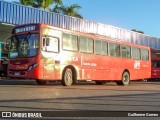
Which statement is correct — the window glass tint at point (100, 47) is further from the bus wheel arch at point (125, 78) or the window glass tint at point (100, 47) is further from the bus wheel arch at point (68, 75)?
the bus wheel arch at point (125, 78)

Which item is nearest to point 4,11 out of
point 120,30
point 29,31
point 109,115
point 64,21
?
point 64,21

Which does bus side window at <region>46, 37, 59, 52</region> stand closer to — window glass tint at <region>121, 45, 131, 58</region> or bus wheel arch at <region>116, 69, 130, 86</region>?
window glass tint at <region>121, 45, 131, 58</region>

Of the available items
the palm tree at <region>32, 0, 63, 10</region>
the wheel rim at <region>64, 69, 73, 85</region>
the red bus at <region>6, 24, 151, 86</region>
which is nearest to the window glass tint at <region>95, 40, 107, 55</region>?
the red bus at <region>6, 24, 151, 86</region>

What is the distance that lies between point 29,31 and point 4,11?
13069 millimetres

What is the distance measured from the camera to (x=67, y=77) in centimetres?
1834

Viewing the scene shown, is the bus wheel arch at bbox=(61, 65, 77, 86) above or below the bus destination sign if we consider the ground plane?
below

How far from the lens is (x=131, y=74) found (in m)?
24.7

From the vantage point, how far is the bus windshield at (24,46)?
17.0 metres

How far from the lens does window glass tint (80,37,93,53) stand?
64.0 ft

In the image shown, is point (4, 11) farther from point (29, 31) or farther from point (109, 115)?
point (109, 115)

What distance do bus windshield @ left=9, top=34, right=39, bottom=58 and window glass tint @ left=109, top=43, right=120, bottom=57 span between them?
21.0ft

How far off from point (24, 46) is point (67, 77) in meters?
2.64

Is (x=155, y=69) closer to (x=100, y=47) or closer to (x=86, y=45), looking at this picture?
(x=100, y=47)

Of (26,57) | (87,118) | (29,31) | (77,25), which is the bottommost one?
(87,118)
